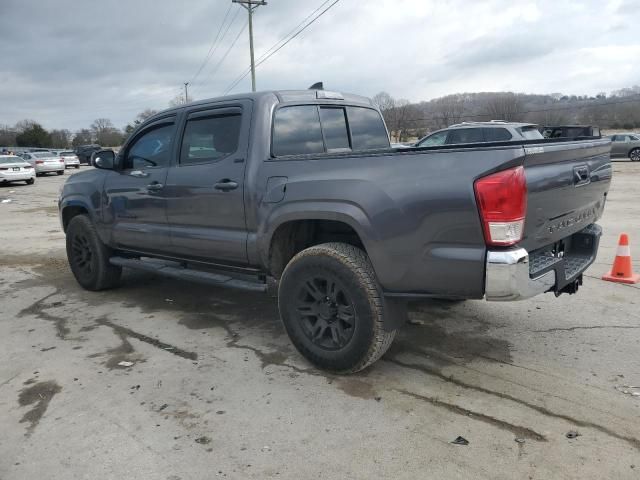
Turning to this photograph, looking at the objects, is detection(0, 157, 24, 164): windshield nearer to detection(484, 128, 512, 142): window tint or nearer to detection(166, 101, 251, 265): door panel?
detection(484, 128, 512, 142): window tint

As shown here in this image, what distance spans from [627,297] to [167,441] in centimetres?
452

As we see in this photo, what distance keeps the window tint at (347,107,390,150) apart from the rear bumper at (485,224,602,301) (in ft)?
6.96

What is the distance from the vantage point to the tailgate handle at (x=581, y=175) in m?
3.24

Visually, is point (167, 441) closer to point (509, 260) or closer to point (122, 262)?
point (509, 260)

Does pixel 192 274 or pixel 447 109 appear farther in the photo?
pixel 447 109

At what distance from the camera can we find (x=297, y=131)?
4.18 meters

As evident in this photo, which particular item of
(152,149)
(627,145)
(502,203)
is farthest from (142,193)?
(627,145)

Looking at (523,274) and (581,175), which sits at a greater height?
(581,175)

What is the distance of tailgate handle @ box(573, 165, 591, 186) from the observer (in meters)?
3.24

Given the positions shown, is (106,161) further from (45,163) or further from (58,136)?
(58,136)

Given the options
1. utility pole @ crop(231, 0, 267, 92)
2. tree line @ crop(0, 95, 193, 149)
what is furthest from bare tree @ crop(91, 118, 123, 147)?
utility pole @ crop(231, 0, 267, 92)

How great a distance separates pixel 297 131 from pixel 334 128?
1.60 feet

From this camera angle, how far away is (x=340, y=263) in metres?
3.30

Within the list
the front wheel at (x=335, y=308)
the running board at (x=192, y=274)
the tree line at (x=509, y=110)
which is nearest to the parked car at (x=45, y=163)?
the tree line at (x=509, y=110)
